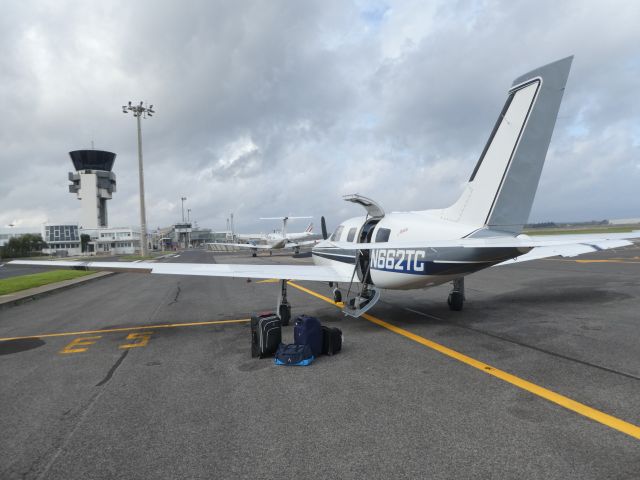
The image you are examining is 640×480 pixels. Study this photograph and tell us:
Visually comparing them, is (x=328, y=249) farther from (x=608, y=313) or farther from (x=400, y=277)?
(x=608, y=313)

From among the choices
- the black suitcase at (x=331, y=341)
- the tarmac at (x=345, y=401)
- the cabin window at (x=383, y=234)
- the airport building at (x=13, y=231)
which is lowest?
the tarmac at (x=345, y=401)

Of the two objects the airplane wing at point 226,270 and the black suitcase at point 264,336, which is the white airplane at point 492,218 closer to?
the airplane wing at point 226,270

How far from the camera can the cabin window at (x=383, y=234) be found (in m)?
9.56

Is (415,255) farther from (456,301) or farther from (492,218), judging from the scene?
(456,301)

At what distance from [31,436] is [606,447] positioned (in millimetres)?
6129

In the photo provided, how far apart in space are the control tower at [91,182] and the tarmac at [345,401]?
13313 centimetres

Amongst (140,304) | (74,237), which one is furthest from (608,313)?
(74,237)

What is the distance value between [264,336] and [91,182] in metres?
138

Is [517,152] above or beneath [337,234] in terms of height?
above

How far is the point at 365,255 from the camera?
10180mm

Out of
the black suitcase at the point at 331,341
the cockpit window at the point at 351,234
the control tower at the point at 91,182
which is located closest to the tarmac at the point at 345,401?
the black suitcase at the point at 331,341

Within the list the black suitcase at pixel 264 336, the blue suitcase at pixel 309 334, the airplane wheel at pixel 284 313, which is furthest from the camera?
the airplane wheel at pixel 284 313

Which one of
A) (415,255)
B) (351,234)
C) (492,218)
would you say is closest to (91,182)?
(351,234)

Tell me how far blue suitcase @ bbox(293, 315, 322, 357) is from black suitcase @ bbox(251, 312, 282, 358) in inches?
19.3
